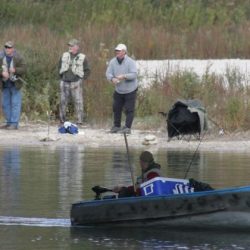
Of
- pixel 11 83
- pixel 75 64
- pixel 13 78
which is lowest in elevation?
pixel 11 83

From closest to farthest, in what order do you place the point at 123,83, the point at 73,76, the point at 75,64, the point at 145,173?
the point at 145,173 → the point at 123,83 → the point at 75,64 → the point at 73,76

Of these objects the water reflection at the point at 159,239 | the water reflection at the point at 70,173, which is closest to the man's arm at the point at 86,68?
the water reflection at the point at 70,173

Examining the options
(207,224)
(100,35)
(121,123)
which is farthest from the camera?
(100,35)

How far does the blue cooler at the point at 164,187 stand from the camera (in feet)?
49.4

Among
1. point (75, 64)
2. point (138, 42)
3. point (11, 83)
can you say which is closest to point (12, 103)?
point (11, 83)

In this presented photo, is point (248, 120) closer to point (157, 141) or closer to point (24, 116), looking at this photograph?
point (157, 141)

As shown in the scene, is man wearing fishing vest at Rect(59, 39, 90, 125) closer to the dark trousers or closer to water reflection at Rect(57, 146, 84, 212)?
the dark trousers

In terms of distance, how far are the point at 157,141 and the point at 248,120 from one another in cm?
242

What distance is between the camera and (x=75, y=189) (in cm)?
1825

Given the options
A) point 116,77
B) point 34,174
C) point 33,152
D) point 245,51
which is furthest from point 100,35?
point 34,174

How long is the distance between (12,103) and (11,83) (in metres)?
0.44

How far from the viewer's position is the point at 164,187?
15.1m

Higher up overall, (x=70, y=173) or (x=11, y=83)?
(x=11, y=83)

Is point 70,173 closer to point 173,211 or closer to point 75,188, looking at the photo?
point 75,188
